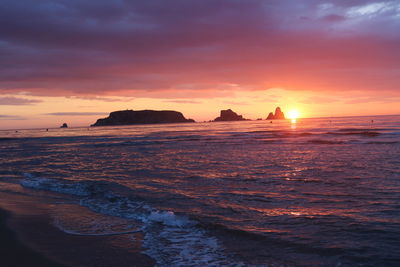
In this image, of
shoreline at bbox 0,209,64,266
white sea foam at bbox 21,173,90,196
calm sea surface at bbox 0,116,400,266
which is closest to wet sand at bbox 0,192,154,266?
shoreline at bbox 0,209,64,266

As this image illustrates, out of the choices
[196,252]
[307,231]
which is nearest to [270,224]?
[307,231]

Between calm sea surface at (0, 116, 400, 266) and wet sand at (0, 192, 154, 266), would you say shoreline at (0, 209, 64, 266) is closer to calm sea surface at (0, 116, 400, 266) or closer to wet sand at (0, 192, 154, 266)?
wet sand at (0, 192, 154, 266)

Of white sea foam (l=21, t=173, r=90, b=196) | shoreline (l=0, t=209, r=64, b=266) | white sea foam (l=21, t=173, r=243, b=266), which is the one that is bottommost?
white sea foam (l=21, t=173, r=243, b=266)

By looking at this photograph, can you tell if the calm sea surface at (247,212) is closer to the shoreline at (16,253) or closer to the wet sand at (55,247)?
the wet sand at (55,247)

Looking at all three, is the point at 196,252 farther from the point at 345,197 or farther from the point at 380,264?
the point at 345,197

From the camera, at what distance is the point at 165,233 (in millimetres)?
8398

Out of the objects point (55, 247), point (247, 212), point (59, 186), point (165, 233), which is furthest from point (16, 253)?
point (59, 186)

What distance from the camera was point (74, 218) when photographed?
980 centimetres

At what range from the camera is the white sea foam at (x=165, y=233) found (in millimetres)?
6652

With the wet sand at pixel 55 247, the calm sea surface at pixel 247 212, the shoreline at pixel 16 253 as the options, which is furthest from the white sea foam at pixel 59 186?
the shoreline at pixel 16 253

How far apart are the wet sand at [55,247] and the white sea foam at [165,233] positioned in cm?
42

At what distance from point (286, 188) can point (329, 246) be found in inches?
235

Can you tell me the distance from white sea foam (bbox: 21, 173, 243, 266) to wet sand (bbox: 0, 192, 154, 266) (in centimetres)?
42

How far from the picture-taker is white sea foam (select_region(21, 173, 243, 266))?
21.8ft
